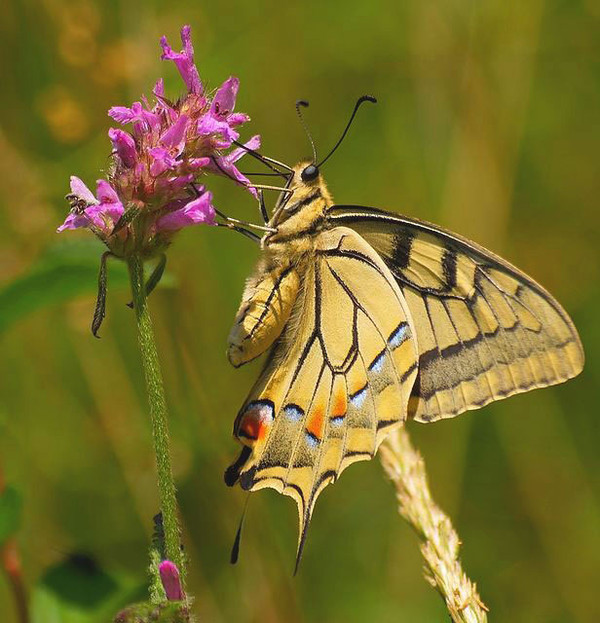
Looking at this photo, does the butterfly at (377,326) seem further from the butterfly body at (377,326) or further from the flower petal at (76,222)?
the flower petal at (76,222)

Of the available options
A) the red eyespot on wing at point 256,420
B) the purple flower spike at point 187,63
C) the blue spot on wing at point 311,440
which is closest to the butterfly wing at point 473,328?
the blue spot on wing at point 311,440

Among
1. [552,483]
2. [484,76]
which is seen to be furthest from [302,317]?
[484,76]

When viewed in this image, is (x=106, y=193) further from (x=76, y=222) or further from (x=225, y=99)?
(x=225, y=99)

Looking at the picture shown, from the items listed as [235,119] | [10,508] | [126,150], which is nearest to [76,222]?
[126,150]

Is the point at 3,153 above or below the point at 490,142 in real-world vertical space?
below

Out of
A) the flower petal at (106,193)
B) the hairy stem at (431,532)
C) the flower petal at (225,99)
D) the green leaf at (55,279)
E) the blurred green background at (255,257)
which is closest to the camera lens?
the flower petal at (106,193)

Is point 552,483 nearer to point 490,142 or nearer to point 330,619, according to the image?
point 330,619
